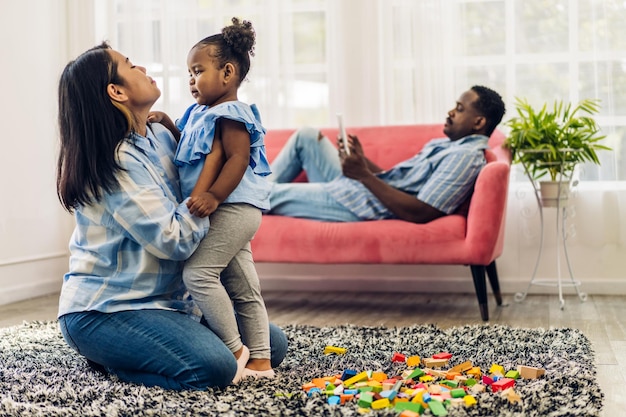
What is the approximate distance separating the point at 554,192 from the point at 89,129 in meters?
2.38

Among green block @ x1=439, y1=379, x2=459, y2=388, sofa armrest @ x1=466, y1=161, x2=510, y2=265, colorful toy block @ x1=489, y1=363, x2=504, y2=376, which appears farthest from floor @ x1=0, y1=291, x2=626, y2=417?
green block @ x1=439, y1=379, x2=459, y2=388

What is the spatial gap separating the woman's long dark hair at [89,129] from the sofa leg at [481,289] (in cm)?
178

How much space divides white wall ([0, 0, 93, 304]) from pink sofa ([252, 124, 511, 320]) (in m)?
1.31

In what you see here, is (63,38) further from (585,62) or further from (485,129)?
(585,62)

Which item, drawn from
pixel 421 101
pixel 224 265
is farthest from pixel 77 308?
pixel 421 101

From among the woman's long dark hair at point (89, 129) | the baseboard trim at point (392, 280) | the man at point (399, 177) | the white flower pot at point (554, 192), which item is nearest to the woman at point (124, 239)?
the woman's long dark hair at point (89, 129)

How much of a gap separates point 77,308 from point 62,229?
2.68 meters

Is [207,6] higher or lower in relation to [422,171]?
higher

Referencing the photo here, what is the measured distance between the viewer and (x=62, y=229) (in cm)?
447

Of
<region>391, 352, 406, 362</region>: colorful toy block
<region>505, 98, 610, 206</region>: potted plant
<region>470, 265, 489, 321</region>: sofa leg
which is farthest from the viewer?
<region>505, 98, 610, 206</region>: potted plant

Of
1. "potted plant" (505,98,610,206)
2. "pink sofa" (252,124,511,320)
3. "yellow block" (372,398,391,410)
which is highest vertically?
"potted plant" (505,98,610,206)

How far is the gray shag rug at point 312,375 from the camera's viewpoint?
1739 mm

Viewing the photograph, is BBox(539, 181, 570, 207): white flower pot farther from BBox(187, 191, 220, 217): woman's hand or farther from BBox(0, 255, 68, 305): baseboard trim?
BBox(0, 255, 68, 305): baseboard trim

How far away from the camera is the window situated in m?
3.93
